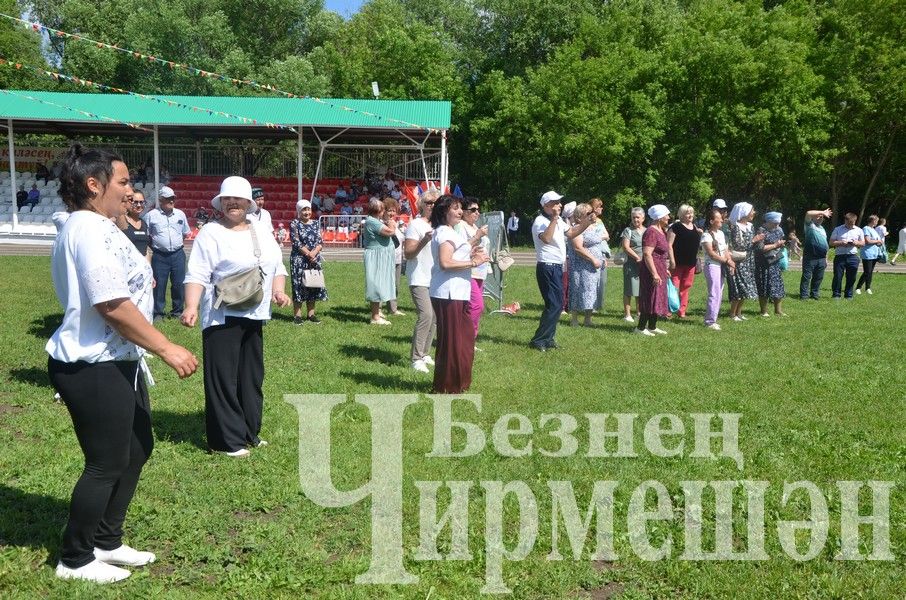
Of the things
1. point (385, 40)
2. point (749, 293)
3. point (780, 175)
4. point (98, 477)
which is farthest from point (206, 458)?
point (385, 40)

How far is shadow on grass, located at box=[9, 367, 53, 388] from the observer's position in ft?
24.7

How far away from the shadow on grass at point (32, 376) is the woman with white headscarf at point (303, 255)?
395 centimetres

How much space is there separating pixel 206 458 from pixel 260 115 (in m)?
25.6

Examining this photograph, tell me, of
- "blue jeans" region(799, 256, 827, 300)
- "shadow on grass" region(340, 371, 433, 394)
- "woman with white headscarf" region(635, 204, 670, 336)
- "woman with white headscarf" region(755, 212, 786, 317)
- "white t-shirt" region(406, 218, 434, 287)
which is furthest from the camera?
"blue jeans" region(799, 256, 827, 300)

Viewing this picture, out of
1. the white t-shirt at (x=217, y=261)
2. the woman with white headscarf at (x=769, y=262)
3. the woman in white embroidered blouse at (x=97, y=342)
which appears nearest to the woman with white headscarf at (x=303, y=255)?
the white t-shirt at (x=217, y=261)

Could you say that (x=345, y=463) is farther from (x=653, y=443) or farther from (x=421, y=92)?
(x=421, y=92)

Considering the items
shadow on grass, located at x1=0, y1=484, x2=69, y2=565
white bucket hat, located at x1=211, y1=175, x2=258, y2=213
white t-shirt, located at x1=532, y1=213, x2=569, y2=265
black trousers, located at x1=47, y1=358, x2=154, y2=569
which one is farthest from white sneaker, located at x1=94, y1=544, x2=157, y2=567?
white t-shirt, located at x1=532, y1=213, x2=569, y2=265

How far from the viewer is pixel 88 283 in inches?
136

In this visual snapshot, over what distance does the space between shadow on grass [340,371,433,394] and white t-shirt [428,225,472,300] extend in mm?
913

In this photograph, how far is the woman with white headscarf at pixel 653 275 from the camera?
1118 cm

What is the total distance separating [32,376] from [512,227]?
27308 mm

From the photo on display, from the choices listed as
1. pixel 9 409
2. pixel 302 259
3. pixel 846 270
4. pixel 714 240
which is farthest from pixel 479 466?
pixel 846 270

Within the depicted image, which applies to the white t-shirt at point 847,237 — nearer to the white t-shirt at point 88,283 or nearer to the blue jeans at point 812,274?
the blue jeans at point 812,274

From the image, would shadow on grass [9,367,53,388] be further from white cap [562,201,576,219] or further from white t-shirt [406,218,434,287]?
white cap [562,201,576,219]
